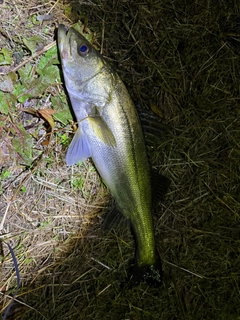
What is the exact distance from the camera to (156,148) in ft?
9.66

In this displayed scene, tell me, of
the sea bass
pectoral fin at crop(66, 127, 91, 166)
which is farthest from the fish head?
pectoral fin at crop(66, 127, 91, 166)

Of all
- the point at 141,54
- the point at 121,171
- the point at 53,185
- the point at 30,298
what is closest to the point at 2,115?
the point at 53,185

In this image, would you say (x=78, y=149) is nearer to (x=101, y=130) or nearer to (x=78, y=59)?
(x=101, y=130)

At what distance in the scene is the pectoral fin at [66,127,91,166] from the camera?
2.67m

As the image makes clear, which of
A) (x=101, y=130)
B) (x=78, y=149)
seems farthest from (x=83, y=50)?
(x=78, y=149)

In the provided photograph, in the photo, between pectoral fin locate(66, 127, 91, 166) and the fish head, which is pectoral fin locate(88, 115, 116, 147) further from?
the fish head

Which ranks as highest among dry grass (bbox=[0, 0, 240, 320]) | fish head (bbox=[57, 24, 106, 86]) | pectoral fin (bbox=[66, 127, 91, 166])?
fish head (bbox=[57, 24, 106, 86])

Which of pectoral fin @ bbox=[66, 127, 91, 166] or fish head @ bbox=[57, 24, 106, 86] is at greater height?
fish head @ bbox=[57, 24, 106, 86]

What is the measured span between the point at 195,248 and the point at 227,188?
0.57 meters

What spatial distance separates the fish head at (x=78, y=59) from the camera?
2.53m

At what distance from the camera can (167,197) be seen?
296 cm

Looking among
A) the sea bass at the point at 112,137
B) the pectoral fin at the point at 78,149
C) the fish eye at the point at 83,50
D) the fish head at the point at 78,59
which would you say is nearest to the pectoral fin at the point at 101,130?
the sea bass at the point at 112,137

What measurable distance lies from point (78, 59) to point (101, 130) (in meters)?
0.52

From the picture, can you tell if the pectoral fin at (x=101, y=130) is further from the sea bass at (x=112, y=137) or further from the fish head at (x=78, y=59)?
the fish head at (x=78, y=59)
